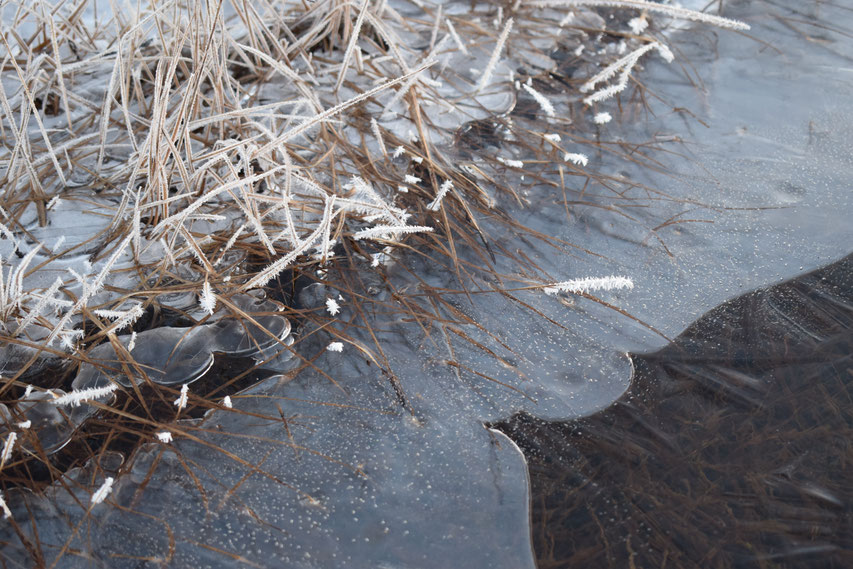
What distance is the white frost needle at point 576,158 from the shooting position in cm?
185

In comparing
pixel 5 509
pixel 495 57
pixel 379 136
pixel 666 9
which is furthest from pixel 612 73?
pixel 5 509

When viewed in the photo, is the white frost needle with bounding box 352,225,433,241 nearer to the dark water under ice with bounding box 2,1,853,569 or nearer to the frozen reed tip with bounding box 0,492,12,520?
the dark water under ice with bounding box 2,1,853,569

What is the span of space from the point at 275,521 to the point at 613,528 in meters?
0.63

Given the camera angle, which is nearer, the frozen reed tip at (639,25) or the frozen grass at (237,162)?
the frozen grass at (237,162)

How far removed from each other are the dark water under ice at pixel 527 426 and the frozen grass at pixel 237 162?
0.08 meters

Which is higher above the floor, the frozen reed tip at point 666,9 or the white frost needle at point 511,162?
the frozen reed tip at point 666,9

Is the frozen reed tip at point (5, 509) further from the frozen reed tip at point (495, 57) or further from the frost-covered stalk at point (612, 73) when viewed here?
the frost-covered stalk at point (612, 73)

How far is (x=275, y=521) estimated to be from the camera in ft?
4.01

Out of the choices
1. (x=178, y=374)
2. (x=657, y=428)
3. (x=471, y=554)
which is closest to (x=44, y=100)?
(x=178, y=374)

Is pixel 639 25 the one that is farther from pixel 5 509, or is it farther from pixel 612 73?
pixel 5 509

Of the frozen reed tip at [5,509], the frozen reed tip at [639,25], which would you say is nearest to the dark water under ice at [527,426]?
the frozen reed tip at [5,509]

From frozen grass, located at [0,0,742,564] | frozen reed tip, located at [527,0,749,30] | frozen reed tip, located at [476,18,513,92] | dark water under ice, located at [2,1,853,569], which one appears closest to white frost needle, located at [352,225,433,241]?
frozen grass, located at [0,0,742,564]

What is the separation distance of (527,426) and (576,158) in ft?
2.76

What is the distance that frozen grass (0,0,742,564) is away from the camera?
1.47m
